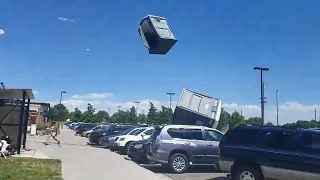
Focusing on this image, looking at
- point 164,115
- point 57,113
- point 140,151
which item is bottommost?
point 140,151

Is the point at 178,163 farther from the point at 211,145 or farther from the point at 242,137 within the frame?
the point at 242,137

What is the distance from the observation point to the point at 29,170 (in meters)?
12.7

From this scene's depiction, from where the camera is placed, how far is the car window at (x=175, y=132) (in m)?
15.5

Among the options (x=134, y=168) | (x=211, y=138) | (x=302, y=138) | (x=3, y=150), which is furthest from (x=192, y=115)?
(x=302, y=138)

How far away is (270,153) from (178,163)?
5068mm

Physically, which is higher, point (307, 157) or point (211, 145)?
point (211, 145)

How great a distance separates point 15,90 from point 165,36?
45.2 ft

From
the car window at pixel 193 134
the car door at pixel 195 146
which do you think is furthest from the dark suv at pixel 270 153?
the car window at pixel 193 134

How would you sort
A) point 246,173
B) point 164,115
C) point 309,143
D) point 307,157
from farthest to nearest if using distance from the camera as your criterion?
point 164,115 → point 246,173 → point 309,143 → point 307,157

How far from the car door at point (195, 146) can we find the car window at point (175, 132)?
165 millimetres

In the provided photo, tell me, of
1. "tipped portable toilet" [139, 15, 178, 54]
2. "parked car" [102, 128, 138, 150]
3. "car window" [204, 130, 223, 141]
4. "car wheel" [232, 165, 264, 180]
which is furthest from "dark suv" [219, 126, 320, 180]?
"parked car" [102, 128, 138, 150]

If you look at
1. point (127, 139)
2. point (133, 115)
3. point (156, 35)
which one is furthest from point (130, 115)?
point (156, 35)

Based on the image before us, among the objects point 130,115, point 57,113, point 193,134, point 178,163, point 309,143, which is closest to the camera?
point 309,143

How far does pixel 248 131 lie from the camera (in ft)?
38.7
